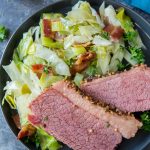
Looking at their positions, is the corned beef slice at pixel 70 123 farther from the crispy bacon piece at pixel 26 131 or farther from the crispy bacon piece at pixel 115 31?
the crispy bacon piece at pixel 115 31

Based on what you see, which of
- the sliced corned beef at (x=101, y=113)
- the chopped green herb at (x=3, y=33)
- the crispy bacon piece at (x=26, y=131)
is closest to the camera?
the sliced corned beef at (x=101, y=113)

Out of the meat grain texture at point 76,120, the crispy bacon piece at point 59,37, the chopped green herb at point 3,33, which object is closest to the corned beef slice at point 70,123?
the meat grain texture at point 76,120

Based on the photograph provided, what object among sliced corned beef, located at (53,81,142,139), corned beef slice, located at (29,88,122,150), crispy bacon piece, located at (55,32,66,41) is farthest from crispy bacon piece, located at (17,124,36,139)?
crispy bacon piece, located at (55,32,66,41)

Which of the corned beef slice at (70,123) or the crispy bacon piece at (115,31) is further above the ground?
the crispy bacon piece at (115,31)

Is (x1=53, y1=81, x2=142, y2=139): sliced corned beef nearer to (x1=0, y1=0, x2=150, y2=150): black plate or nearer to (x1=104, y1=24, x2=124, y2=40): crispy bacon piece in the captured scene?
(x1=0, y1=0, x2=150, y2=150): black plate

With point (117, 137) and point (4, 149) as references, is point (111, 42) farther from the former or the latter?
point (4, 149)

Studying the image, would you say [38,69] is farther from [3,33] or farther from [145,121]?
[145,121]

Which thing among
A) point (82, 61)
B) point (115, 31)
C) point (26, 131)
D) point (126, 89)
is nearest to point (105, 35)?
point (115, 31)
